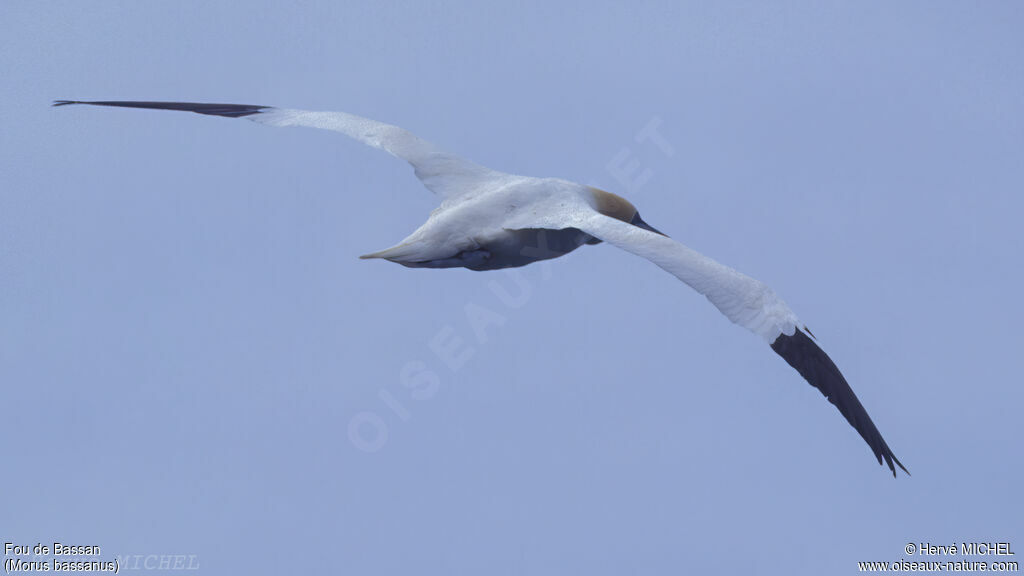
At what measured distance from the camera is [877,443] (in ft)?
43.4

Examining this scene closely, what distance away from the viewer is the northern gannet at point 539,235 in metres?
13.0

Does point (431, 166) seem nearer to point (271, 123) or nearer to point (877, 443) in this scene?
point (271, 123)

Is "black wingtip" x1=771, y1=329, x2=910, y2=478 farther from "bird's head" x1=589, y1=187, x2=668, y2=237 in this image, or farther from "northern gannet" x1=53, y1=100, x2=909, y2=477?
"bird's head" x1=589, y1=187, x2=668, y2=237

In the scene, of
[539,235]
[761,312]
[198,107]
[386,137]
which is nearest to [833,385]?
[761,312]

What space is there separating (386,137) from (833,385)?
6.20 metres

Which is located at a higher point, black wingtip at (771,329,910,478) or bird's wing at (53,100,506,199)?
bird's wing at (53,100,506,199)

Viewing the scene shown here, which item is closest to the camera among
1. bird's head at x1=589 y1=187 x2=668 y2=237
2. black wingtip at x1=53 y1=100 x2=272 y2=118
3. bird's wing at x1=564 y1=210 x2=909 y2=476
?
bird's wing at x1=564 y1=210 x2=909 y2=476

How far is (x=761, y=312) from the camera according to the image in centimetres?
1295

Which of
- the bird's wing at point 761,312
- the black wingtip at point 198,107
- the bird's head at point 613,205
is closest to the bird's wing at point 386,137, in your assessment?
the black wingtip at point 198,107

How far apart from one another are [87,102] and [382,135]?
3.70 metres

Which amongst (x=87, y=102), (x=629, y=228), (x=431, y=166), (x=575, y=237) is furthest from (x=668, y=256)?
(x=87, y=102)

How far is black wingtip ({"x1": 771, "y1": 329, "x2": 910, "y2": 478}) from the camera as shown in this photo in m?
13.2

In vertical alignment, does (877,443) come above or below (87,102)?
below

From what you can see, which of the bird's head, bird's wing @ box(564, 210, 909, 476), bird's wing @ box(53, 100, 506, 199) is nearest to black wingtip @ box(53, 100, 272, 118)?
bird's wing @ box(53, 100, 506, 199)
